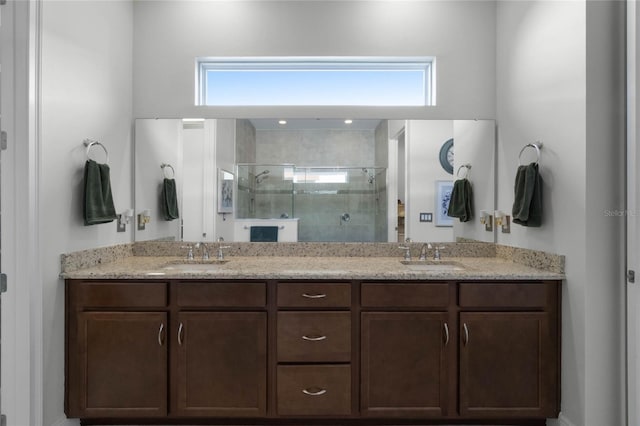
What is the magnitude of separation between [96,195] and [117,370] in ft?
3.22

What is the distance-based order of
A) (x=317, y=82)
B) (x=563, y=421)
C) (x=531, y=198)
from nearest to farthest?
(x=563, y=421) < (x=531, y=198) < (x=317, y=82)

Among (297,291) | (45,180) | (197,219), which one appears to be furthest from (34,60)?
(297,291)

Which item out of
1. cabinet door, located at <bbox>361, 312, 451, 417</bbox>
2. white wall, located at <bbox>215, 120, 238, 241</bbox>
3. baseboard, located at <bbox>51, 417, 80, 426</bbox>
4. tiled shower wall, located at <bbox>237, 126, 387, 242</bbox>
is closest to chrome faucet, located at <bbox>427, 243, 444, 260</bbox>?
tiled shower wall, located at <bbox>237, 126, 387, 242</bbox>

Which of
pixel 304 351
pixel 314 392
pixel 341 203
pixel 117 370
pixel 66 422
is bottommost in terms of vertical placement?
pixel 66 422

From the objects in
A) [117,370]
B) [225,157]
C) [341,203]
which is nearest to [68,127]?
[225,157]

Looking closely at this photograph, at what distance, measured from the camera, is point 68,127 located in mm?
2115

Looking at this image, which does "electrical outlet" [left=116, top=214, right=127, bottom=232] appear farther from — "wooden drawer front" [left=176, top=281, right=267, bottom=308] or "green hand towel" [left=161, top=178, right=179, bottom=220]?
"wooden drawer front" [left=176, top=281, right=267, bottom=308]

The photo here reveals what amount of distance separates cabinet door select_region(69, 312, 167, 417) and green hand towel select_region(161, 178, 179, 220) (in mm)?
881

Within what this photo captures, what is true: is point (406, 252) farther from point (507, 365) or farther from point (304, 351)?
point (304, 351)

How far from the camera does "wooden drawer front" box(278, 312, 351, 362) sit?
2090 mm

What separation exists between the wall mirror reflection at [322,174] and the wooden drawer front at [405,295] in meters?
0.71

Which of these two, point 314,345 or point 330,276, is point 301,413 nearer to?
point 314,345

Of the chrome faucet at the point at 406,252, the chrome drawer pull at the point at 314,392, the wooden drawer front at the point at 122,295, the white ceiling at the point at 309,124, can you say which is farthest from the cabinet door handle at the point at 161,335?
the chrome faucet at the point at 406,252

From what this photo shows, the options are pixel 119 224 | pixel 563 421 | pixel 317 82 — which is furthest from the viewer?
pixel 317 82
